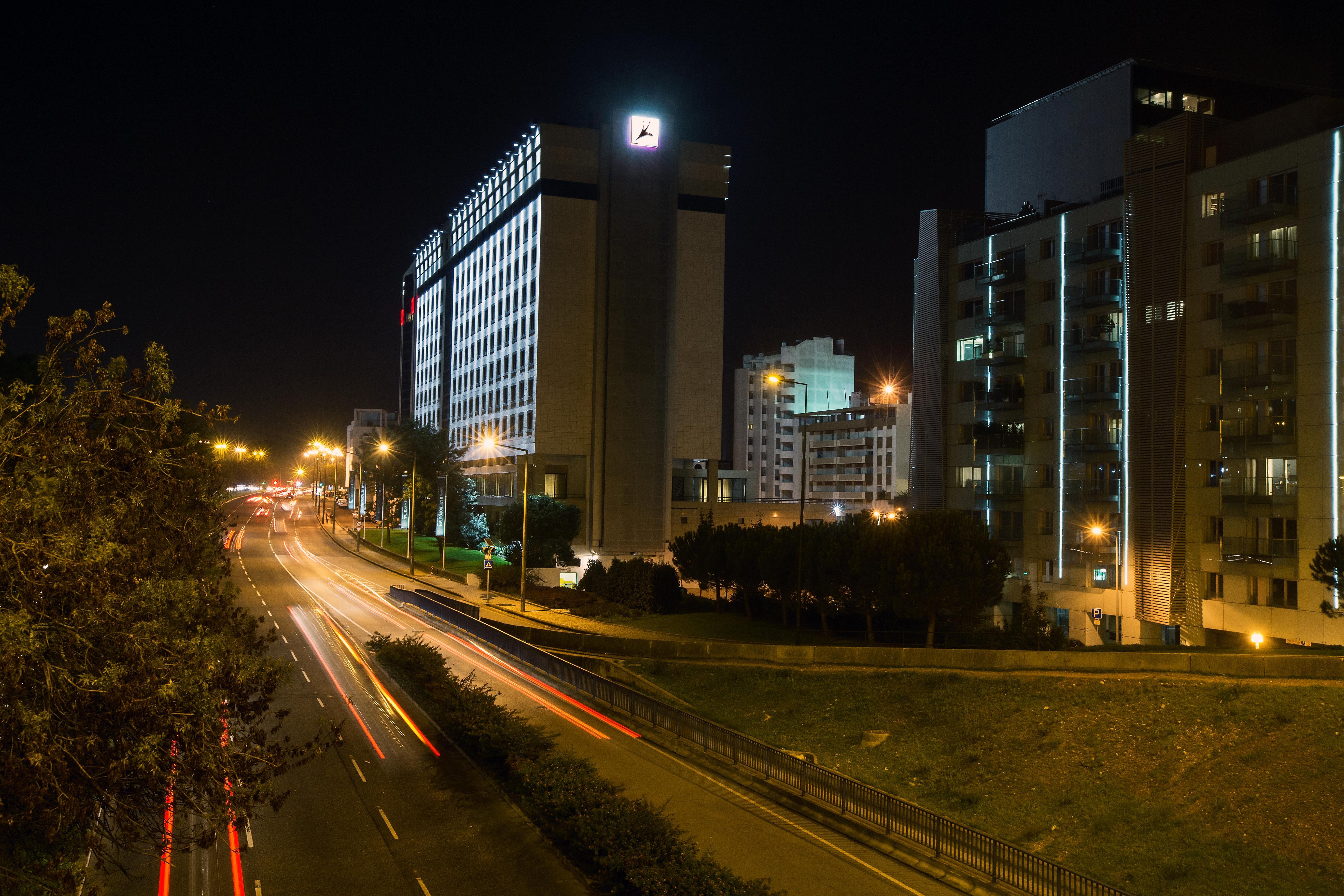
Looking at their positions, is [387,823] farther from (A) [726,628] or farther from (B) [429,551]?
(B) [429,551]

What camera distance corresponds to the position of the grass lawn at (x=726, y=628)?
4600 cm

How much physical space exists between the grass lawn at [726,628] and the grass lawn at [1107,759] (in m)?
9.85

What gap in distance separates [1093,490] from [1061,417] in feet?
16.1

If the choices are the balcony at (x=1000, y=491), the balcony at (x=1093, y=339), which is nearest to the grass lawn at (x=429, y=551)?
the balcony at (x=1000, y=491)

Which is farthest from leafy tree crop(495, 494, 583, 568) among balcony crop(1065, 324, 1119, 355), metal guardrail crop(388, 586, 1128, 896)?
metal guardrail crop(388, 586, 1128, 896)

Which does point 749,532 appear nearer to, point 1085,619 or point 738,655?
point 738,655

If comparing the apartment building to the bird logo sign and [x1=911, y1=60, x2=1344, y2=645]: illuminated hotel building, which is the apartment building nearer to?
the bird logo sign

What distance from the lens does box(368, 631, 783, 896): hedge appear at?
1521 centimetres

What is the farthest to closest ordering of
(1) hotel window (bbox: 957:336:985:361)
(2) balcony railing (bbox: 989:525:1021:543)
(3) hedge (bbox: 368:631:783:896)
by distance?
(1) hotel window (bbox: 957:336:985:361) → (2) balcony railing (bbox: 989:525:1021:543) → (3) hedge (bbox: 368:631:783:896)

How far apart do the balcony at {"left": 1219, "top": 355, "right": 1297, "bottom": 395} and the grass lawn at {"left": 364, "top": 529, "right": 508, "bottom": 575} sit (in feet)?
157

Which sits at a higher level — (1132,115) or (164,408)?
(1132,115)

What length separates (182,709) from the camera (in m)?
10.3

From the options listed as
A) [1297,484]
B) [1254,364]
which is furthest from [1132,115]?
[1297,484]

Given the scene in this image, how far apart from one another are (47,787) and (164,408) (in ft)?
13.3
